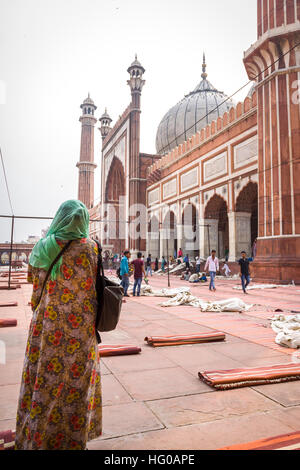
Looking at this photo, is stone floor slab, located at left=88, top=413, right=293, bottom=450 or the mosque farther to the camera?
the mosque

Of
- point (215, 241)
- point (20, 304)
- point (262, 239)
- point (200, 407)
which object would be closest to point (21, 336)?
point (200, 407)

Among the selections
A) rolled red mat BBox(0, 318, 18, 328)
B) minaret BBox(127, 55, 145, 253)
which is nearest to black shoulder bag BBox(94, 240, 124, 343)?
rolled red mat BBox(0, 318, 18, 328)

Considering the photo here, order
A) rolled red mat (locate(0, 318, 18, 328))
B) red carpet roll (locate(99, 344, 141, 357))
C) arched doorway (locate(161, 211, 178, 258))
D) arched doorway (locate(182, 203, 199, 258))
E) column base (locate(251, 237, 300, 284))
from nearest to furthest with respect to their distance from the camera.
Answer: red carpet roll (locate(99, 344, 141, 357)) < rolled red mat (locate(0, 318, 18, 328)) < column base (locate(251, 237, 300, 284)) < arched doorway (locate(182, 203, 199, 258)) < arched doorway (locate(161, 211, 178, 258))

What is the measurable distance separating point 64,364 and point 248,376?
4.92 ft

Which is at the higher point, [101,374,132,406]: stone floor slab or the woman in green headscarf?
the woman in green headscarf

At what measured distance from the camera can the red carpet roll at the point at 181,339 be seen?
352cm

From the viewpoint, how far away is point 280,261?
34.8 ft

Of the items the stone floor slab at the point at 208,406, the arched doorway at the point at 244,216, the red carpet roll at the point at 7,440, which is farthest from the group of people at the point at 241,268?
the red carpet roll at the point at 7,440

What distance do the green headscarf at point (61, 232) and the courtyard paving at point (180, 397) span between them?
896mm

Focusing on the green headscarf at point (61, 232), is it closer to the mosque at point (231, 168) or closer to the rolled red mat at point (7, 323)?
the rolled red mat at point (7, 323)

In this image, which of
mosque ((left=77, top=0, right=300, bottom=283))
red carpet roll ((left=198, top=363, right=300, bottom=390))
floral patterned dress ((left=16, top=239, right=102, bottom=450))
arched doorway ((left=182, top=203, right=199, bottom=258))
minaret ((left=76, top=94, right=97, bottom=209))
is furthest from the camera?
minaret ((left=76, top=94, right=97, bottom=209))

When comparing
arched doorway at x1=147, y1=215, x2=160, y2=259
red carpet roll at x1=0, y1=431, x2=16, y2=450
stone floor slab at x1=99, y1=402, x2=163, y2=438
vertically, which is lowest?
stone floor slab at x1=99, y1=402, x2=163, y2=438

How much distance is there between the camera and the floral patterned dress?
1457 millimetres

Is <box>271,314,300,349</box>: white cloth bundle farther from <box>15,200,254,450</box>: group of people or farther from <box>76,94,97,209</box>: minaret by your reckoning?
<box>76,94,97,209</box>: minaret
